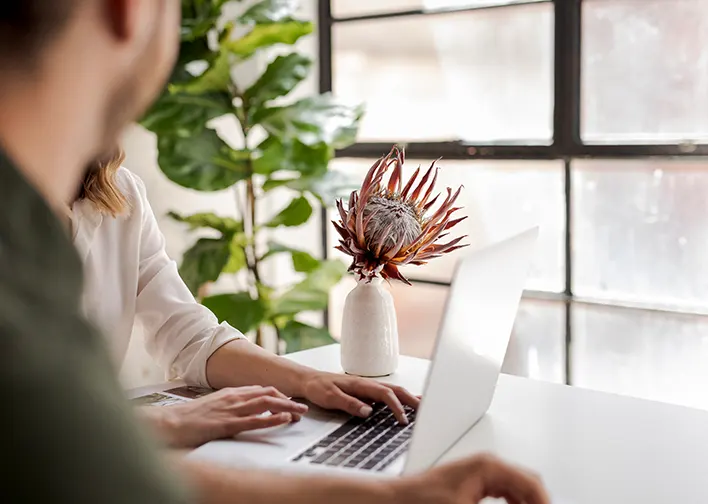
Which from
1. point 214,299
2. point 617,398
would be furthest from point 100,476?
point 214,299

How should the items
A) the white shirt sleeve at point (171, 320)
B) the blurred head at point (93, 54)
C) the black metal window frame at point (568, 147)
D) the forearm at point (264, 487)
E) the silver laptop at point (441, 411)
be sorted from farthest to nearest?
the black metal window frame at point (568, 147) < the white shirt sleeve at point (171, 320) < the silver laptop at point (441, 411) < the forearm at point (264, 487) < the blurred head at point (93, 54)

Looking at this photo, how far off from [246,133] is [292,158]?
0.54 feet

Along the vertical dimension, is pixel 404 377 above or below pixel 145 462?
below

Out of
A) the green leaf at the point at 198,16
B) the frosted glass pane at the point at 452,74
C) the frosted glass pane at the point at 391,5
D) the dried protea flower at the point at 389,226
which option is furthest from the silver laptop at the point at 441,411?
the frosted glass pane at the point at 391,5

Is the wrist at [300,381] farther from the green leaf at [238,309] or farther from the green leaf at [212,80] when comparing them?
the green leaf at [212,80]

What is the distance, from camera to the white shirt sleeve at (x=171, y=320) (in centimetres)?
144

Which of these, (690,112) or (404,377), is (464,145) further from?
(404,377)

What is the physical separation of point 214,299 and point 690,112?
55.5 inches

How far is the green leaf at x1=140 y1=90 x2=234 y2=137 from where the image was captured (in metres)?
2.38

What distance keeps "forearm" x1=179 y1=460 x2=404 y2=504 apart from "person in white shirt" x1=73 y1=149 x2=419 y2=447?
48 cm

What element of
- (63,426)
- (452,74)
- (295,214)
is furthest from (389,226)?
(452,74)

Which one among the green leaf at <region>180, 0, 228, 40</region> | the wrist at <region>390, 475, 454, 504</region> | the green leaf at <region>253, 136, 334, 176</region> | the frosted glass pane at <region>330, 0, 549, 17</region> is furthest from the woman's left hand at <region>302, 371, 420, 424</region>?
the frosted glass pane at <region>330, 0, 549, 17</region>

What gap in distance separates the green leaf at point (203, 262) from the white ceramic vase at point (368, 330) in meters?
1.06

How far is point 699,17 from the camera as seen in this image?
233 cm
